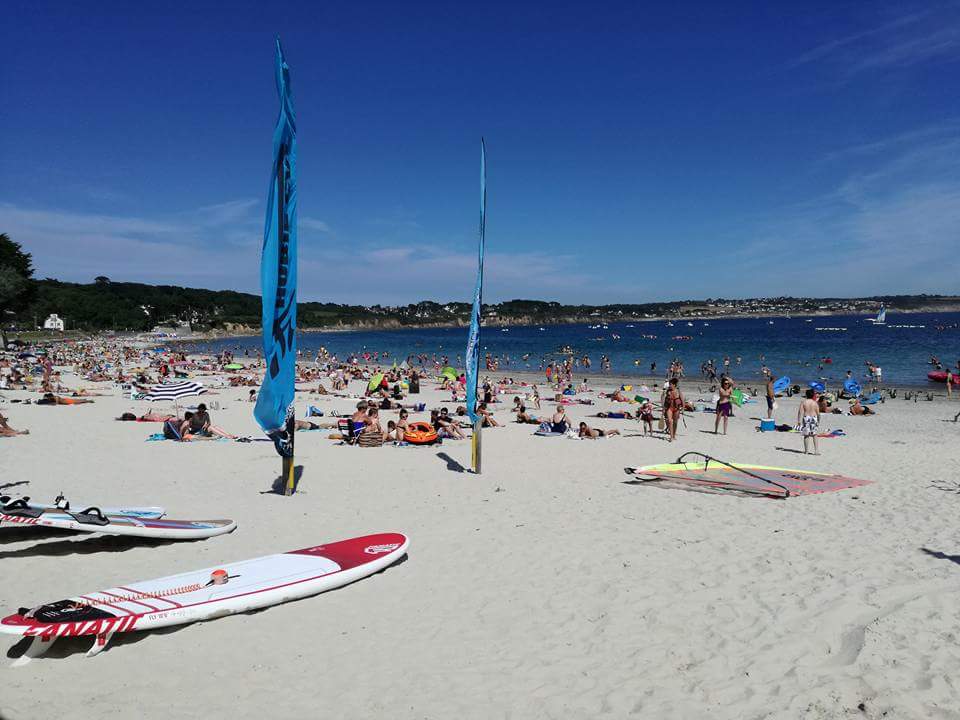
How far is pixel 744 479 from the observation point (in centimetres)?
891

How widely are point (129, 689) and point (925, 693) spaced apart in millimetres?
4788

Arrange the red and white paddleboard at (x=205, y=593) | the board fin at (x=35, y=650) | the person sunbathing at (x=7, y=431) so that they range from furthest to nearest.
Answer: the person sunbathing at (x=7, y=431), the red and white paddleboard at (x=205, y=593), the board fin at (x=35, y=650)

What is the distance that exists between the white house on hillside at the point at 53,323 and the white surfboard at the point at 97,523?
10326 cm

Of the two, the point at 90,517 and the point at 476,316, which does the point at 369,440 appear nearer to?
the point at 476,316

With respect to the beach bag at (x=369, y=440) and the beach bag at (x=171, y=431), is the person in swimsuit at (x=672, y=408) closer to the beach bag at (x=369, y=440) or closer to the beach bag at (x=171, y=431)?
the beach bag at (x=369, y=440)

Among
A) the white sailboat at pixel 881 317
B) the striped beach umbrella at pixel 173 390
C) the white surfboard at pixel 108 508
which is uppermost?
the white sailboat at pixel 881 317

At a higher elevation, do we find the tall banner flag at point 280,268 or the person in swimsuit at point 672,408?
the tall banner flag at point 280,268

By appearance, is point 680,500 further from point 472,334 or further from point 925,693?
point 925,693

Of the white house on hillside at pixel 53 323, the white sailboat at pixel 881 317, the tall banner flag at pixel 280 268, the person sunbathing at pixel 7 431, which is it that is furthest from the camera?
the white house on hillside at pixel 53 323

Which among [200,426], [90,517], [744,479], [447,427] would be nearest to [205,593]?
[90,517]

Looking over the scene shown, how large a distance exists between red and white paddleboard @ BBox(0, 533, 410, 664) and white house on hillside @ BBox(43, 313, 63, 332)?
105251 mm

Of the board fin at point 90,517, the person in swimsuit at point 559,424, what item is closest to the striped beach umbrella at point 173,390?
the board fin at point 90,517

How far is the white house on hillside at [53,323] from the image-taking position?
89375 mm

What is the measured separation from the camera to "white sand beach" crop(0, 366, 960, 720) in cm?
351
